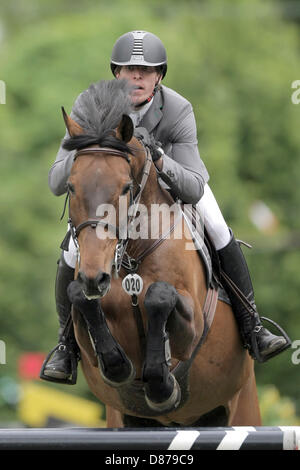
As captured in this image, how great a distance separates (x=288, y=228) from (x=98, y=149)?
53.1ft

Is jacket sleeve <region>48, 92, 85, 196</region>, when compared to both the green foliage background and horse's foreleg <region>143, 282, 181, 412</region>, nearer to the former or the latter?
horse's foreleg <region>143, 282, 181, 412</region>

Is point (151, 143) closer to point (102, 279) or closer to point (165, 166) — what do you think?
point (165, 166)

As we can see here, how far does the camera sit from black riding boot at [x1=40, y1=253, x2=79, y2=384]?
6082mm

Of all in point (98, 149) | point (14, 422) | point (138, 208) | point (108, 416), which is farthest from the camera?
point (14, 422)

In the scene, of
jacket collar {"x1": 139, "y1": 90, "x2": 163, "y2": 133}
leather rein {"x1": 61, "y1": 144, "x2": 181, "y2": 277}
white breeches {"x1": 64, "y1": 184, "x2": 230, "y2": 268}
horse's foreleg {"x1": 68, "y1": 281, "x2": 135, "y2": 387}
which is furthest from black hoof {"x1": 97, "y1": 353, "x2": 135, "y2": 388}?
jacket collar {"x1": 139, "y1": 90, "x2": 163, "y2": 133}

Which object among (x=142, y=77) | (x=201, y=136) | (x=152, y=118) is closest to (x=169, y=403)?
(x=152, y=118)

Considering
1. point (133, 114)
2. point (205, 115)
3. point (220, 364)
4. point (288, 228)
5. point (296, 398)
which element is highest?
point (133, 114)

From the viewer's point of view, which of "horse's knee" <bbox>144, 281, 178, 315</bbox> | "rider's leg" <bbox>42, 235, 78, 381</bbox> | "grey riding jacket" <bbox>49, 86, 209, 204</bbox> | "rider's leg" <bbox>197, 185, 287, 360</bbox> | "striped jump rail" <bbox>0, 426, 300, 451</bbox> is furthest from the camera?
"rider's leg" <bbox>197, 185, 287, 360</bbox>

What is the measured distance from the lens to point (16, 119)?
2442 centimetres

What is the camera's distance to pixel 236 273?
6.28m

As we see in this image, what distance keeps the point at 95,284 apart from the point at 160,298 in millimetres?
635

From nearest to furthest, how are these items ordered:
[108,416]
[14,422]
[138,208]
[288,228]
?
1. [138,208]
2. [108,416]
3. [14,422]
4. [288,228]

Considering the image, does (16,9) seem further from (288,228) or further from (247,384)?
(247,384)

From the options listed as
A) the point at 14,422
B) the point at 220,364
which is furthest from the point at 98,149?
the point at 14,422
